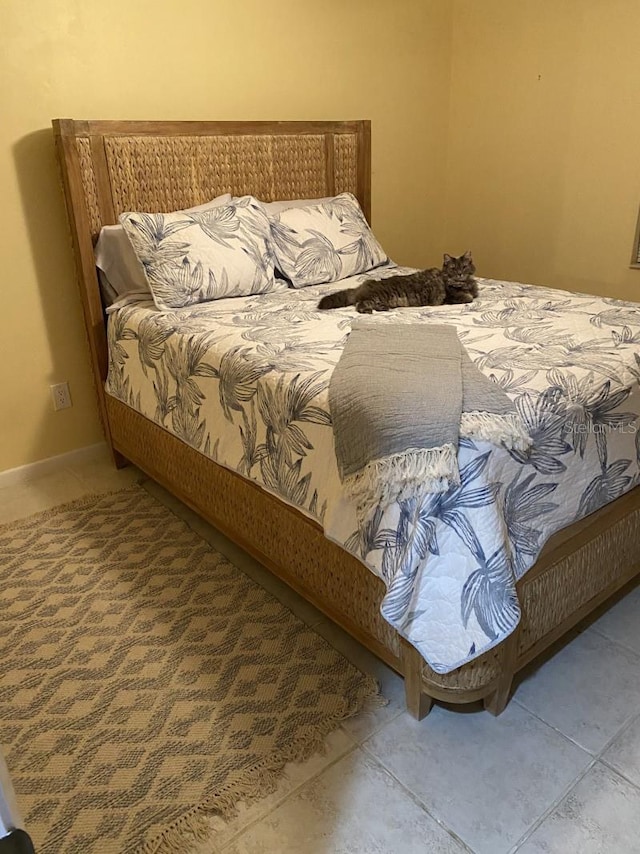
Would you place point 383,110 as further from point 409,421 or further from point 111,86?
point 409,421

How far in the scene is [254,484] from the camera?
1.73 meters

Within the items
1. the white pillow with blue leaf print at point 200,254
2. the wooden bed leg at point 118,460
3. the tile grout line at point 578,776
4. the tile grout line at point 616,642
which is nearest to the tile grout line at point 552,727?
the tile grout line at point 578,776

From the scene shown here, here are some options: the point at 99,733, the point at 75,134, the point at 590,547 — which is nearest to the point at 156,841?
the point at 99,733

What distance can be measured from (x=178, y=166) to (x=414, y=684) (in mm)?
2025

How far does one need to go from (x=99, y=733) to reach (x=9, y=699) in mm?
264

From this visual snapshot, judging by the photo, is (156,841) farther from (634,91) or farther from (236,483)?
(634,91)

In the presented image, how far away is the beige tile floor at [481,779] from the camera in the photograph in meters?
1.19

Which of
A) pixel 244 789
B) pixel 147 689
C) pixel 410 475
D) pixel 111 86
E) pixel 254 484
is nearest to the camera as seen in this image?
pixel 410 475

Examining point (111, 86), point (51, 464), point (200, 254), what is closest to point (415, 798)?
point (200, 254)

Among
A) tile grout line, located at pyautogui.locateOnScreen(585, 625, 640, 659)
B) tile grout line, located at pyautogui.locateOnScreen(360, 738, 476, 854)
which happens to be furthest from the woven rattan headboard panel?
tile grout line, located at pyautogui.locateOnScreen(585, 625, 640, 659)

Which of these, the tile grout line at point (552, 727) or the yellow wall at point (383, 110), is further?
the yellow wall at point (383, 110)

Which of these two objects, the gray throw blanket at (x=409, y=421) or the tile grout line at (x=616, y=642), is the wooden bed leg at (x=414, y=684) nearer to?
the gray throw blanket at (x=409, y=421)

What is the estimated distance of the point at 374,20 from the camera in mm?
2990

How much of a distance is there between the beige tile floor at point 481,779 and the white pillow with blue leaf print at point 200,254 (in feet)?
4.35
